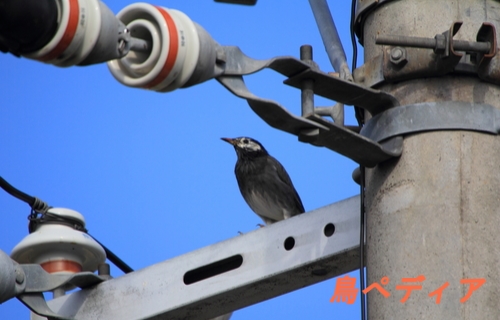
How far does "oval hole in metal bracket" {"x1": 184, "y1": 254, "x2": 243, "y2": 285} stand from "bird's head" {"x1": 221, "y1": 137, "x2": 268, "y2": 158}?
17.7 ft

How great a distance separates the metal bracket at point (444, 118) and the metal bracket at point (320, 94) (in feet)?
0.25

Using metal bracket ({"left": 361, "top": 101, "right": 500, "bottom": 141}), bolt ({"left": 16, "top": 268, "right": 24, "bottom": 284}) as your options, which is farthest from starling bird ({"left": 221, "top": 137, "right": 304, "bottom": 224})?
metal bracket ({"left": 361, "top": 101, "right": 500, "bottom": 141})

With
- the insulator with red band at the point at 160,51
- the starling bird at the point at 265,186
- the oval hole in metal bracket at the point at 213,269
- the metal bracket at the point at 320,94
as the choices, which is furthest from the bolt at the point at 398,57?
the starling bird at the point at 265,186

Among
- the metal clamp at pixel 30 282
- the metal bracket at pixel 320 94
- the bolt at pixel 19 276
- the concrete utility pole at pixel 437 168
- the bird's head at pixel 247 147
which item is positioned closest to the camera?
the concrete utility pole at pixel 437 168

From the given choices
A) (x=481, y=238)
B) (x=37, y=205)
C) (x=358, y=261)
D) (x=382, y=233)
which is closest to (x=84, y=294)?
(x=37, y=205)

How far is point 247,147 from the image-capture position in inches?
444

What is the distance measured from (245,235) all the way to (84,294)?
96 cm

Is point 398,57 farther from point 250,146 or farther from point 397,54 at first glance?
point 250,146

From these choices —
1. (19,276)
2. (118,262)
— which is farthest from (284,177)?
(19,276)

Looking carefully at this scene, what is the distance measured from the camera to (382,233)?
190 inches

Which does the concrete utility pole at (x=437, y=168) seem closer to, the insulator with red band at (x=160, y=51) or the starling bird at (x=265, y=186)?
the insulator with red band at (x=160, y=51)

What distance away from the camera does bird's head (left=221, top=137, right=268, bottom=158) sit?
11.1 meters

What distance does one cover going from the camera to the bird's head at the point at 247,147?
11.1m

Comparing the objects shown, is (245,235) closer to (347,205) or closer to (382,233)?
(347,205)
